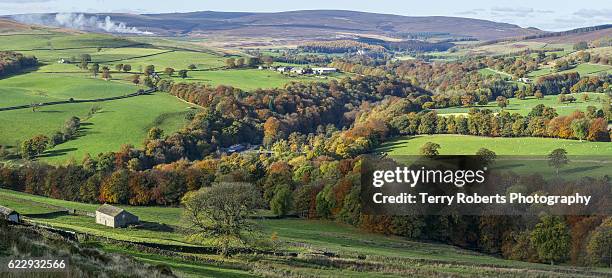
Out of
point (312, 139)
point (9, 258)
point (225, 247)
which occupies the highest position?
point (9, 258)

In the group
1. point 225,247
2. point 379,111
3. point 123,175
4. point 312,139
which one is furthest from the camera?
point 379,111

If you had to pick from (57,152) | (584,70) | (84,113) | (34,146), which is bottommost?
(57,152)

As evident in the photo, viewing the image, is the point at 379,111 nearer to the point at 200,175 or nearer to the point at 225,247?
the point at 200,175

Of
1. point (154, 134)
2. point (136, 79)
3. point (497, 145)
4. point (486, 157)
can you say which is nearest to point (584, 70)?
point (497, 145)

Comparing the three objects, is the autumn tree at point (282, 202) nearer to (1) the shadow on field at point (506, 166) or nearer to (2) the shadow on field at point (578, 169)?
(1) the shadow on field at point (506, 166)

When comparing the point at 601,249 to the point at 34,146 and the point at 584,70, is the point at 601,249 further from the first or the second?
the point at 584,70

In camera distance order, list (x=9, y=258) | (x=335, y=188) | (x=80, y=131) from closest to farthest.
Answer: (x=9, y=258), (x=335, y=188), (x=80, y=131)

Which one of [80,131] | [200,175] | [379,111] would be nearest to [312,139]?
[379,111]
